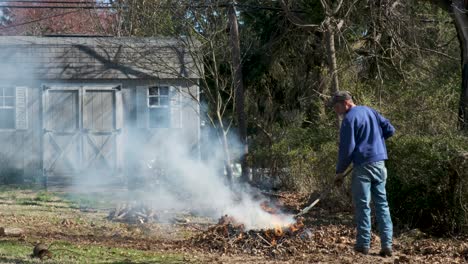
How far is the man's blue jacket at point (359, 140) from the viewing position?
8.19 m

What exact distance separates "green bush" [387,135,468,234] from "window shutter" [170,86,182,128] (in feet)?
34.3

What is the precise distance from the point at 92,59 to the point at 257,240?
12.5m

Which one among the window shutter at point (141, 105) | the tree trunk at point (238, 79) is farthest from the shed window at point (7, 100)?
the tree trunk at point (238, 79)

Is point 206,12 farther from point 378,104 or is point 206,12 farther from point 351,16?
point 378,104

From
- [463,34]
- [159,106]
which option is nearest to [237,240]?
[463,34]

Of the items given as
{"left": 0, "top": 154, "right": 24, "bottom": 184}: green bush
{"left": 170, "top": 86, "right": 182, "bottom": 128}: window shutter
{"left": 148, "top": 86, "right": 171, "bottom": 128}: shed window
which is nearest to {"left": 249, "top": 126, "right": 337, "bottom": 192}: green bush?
{"left": 170, "top": 86, "right": 182, "bottom": 128}: window shutter

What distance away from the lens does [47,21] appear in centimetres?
3859

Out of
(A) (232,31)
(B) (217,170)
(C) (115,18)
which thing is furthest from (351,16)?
(C) (115,18)

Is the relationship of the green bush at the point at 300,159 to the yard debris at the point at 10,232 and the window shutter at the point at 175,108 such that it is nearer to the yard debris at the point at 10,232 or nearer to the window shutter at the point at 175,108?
the window shutter at the point at 175,108

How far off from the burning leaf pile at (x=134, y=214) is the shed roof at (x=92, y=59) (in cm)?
752

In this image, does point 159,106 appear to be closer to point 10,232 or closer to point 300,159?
point 300,159

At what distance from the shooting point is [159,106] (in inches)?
803

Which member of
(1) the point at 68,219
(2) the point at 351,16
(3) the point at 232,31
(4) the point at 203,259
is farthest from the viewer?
(3) the point at 232,31

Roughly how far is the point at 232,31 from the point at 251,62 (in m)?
4.61
